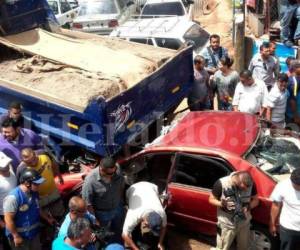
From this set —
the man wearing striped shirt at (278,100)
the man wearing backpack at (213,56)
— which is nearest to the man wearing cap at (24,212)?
the man wearing striped shirt at (278,100)

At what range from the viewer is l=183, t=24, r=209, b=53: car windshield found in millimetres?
11562

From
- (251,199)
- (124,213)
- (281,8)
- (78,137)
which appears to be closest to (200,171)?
(251,199)

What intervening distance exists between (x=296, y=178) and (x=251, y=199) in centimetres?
58

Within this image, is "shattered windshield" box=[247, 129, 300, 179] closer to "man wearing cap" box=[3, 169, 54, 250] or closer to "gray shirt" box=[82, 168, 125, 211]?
"gray shirt" box=[82, 168, 125, 211]

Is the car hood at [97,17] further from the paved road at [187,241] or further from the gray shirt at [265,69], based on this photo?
the paved road at [187,241]

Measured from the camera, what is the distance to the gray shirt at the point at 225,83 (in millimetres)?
8242

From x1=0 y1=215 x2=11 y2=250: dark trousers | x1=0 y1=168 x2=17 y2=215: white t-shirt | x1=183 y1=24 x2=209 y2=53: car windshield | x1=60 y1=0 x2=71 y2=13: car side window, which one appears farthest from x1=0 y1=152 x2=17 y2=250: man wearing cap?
x1=60 y1=0 x2=71 y2=13: car side window

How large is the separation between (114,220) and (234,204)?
1.47 meters

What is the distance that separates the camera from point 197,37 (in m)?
11.8

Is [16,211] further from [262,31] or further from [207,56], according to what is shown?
[262,31]

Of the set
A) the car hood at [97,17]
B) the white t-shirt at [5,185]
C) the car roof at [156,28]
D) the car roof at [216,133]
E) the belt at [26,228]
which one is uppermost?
the car roof at [216,133]

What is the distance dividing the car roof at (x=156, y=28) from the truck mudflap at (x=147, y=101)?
3.33 metres

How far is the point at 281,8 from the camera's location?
11406mm

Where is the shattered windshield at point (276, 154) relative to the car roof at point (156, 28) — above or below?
above
